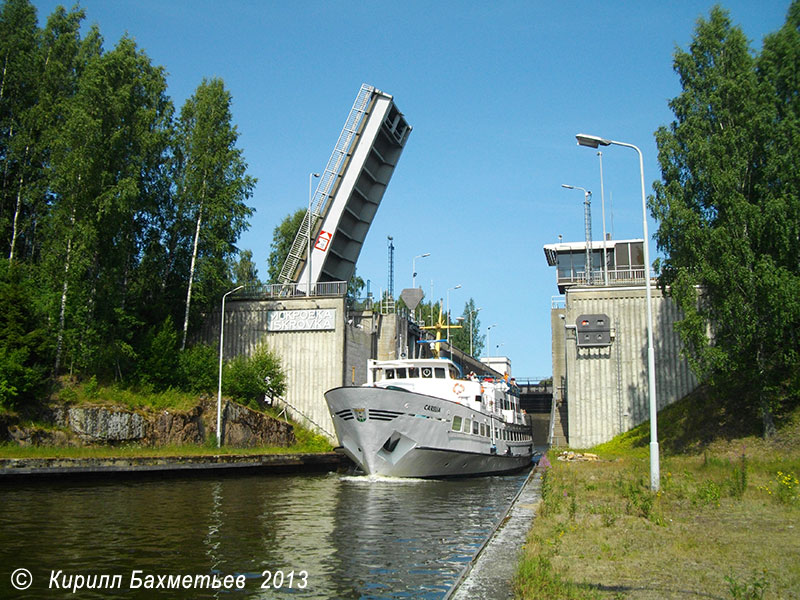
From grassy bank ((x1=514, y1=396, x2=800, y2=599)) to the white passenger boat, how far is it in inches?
315

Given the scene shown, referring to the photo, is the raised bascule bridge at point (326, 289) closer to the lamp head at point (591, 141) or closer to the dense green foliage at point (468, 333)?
the lamp head at point (591, 141)

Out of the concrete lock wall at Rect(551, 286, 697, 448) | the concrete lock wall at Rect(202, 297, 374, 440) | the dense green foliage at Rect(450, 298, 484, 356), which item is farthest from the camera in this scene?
the dense green foliage at Rect(450, 298, 484, 356)

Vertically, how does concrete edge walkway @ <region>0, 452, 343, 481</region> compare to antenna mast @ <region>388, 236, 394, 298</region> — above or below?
below

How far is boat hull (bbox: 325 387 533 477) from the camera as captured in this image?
27625 mm

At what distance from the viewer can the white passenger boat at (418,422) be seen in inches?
1089

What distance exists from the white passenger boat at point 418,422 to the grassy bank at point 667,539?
315 inches

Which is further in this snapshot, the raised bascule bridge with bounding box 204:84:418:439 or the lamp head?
the raised bascule bridge with bounding box 204:84:418:439

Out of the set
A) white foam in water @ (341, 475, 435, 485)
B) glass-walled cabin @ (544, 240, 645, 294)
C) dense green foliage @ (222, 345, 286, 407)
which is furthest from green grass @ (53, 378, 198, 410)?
glass-walled cabin @ (544, 240, 645, 294)

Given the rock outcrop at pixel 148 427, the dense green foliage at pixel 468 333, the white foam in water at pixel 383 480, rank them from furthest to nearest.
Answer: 1. the dense green foliage at pixel 468 333
2. the rock outcrop at pixel 148 427
3. the white foam in water at pixel 383 480

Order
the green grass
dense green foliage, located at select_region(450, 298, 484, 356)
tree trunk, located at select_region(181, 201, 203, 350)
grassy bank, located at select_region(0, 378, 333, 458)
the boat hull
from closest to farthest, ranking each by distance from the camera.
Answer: grassy bank, located at select_region(0, 378, 333, 458), the boat hull, the green grass, tree trunk, located at select_region(181, 201, 203, 350), dense green foliage, located at select_region(450, 298, 484, 356)

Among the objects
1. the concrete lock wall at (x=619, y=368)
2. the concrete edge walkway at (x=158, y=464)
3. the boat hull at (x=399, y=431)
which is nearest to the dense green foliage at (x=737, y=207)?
the concrete lock wall at (x=619, y=368)

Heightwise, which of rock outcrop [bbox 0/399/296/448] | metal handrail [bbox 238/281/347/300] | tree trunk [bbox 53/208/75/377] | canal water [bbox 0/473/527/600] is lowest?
canal water [bbox 0/473/527/600]

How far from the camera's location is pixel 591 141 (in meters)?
19.8

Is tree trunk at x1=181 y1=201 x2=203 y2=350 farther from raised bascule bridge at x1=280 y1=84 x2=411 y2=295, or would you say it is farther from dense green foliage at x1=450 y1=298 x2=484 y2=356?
dense green foliage at x1=450 y1=298 x2=484 y2=356
